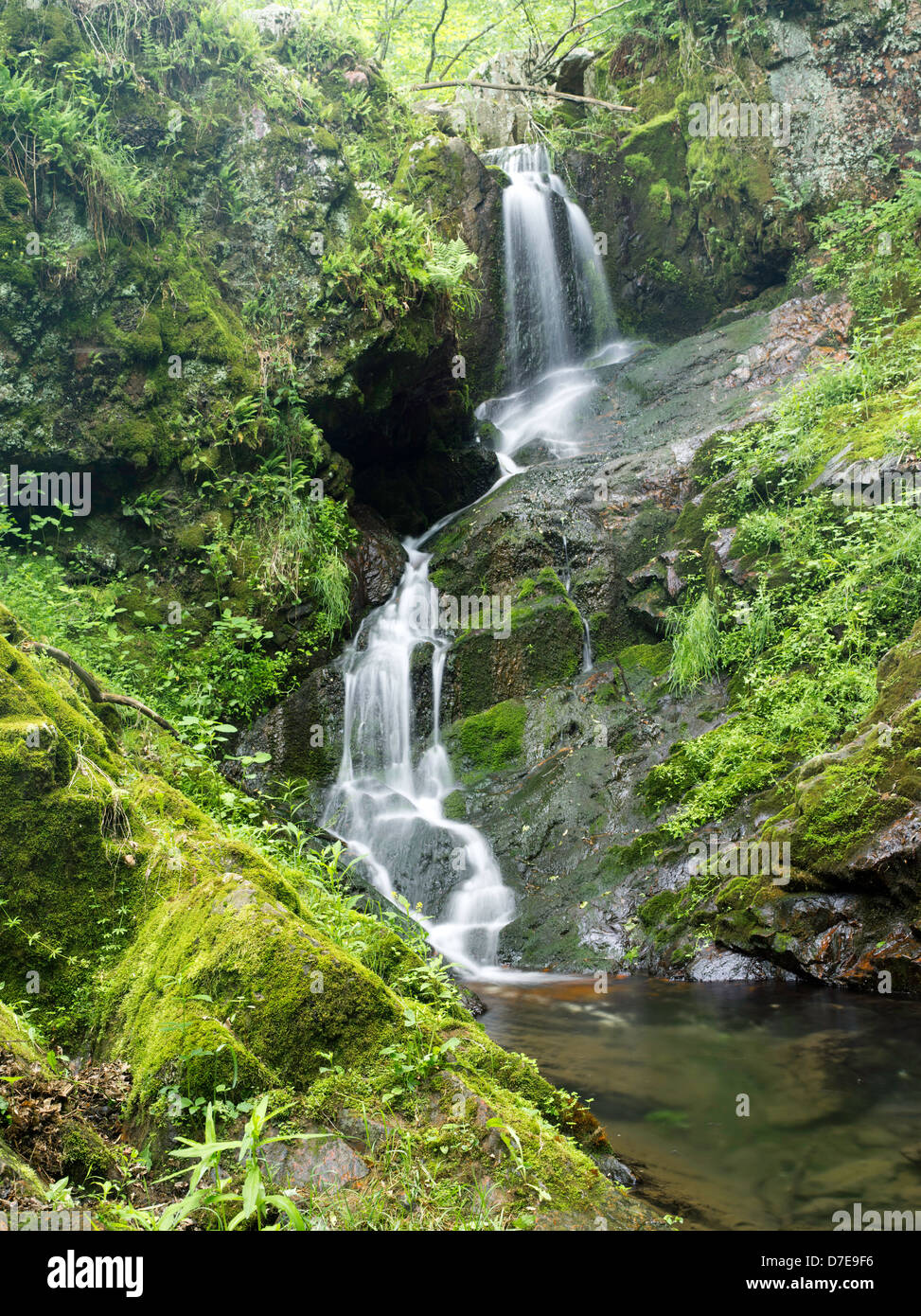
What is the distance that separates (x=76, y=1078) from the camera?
2.82 m

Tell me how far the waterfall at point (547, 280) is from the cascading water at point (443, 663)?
0.8 inches

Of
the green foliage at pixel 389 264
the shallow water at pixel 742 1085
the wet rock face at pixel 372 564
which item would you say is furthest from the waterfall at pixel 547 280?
the shallow water at pixel 742 1085

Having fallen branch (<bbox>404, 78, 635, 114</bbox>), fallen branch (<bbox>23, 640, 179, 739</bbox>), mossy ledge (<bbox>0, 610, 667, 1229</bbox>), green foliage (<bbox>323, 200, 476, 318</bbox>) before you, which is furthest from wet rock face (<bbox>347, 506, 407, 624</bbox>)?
fallen branch (<bbox>404, 78, 635, 114</bbox>)

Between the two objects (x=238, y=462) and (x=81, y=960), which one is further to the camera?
(x=238, y=462)

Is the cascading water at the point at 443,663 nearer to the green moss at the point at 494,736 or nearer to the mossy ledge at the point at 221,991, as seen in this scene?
the green moss at the point at 494,736

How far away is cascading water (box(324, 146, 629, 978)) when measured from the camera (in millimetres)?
8562

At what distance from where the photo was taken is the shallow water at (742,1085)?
3615mm

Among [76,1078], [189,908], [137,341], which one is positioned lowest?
[76,1078]

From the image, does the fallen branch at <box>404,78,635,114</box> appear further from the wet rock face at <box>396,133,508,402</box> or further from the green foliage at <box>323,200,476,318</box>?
the green foliage at <box>323,200,476,318</box>

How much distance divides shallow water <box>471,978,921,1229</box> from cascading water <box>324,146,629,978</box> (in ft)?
5.40
